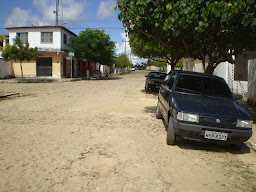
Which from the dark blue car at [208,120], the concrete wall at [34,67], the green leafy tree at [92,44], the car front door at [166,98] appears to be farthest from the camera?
the concrete wall at [34,67]

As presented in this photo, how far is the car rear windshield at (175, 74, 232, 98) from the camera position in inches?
→ 220

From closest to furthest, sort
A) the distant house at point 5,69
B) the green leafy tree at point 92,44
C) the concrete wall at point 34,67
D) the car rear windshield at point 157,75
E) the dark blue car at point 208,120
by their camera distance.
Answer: the dark blue car at point 208,120 → the car rear windshield at point 157,75 → the distant house at point 5,69 → the green leafy tree at point 92,44 → the concrete wall at point 34,67

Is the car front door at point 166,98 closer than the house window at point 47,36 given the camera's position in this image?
Yes

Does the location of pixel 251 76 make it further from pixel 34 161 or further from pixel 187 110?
pixel 34 161

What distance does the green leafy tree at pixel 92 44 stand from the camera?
2822 centimetres

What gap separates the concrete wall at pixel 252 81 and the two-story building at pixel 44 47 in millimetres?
23665

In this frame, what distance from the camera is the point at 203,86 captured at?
574cm

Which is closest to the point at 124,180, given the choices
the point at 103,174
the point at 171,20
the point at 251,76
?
the point at 103,174

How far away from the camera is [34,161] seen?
3.86m

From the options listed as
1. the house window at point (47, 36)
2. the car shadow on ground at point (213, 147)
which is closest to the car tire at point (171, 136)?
the car shadow on ground at point (213, 147)

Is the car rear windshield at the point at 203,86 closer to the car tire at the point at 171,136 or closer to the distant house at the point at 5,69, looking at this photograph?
the car tire at the point at 171,136

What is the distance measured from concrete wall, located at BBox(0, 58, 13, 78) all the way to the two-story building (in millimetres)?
651

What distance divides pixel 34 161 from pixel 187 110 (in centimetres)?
303

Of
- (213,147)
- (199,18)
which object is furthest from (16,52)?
(213,147)
